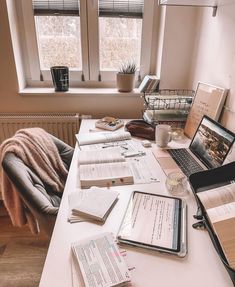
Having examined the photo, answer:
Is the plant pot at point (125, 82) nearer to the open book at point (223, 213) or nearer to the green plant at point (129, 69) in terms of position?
the green plant at point (129, 69)

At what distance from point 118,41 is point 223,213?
1576 mm

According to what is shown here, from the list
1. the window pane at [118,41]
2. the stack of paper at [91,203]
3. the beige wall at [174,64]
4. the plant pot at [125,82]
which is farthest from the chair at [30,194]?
the window pane at [118,41]

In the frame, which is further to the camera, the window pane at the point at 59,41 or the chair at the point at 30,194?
the window pane at the point at 59,41

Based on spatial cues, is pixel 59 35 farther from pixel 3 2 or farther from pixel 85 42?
pixel 3 2

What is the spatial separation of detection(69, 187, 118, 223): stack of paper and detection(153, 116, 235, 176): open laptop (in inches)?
13.4

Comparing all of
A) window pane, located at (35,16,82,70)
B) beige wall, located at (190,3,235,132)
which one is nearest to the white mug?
beige wall, located at (190,3,235,132)

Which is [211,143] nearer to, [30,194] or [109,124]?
[109,124]

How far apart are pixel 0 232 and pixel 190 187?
1.53 metres

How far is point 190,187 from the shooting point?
953 mm

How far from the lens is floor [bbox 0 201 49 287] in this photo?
1.40 m

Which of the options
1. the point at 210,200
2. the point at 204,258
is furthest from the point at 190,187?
the point at 204,258

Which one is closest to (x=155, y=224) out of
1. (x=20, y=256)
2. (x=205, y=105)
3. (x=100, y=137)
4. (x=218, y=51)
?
(x=100, y=137)

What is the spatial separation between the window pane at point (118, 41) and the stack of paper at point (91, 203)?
4.29 feet

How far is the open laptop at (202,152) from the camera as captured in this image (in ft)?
3.57
